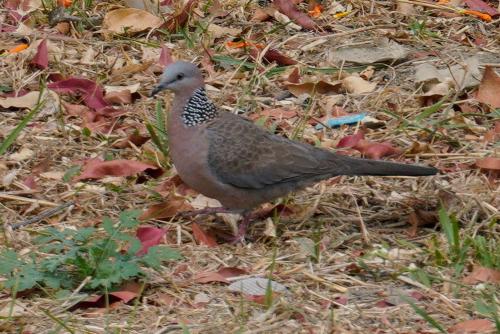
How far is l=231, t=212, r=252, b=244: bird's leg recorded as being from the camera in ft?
17.4

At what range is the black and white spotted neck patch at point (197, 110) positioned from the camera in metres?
5.48

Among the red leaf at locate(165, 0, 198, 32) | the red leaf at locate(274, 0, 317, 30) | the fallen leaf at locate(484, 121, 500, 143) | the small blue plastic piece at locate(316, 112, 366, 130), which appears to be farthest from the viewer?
the red leaf at locate(274, 0, 317, 30)

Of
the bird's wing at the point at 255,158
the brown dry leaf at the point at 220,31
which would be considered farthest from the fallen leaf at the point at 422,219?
the brown dry leaf at the point at 220,31

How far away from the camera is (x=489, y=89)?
6.53 m

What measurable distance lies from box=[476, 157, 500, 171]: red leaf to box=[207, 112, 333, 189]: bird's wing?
32.6 inches

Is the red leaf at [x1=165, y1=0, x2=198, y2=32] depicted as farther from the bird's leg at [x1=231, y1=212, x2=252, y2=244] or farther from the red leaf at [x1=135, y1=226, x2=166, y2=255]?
the red leaf at [x1=135, y1=226, x2=166, y2=255]

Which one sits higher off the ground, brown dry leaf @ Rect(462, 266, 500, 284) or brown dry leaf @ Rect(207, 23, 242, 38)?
brown dry leaf @ Rect(462, 266, 500, 284)

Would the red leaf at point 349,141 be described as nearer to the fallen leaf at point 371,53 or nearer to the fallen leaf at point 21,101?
the fallen leaf at point 371,53

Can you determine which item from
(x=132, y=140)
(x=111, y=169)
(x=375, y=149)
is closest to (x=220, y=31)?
(x=132, y=140)

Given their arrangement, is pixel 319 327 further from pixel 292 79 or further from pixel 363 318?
pixel 292 79

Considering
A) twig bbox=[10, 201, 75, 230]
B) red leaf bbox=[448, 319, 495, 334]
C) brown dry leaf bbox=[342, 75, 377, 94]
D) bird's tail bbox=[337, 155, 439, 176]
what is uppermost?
red leaf bbox=[448, 319, 495, 334]

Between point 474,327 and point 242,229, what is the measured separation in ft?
4.52

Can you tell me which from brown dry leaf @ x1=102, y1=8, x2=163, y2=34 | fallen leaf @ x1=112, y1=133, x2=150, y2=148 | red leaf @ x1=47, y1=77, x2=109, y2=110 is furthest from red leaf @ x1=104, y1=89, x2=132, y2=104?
brown dry leaf @ x1=102, y1=8, x2=163, y2=34

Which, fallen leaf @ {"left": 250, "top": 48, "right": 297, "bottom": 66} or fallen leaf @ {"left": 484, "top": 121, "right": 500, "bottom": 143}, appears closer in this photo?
fallen leaf @ {"left": 484, "top": 121, "right": 500, "bottom": 143}
